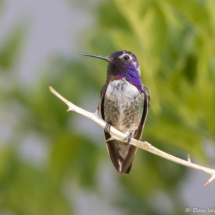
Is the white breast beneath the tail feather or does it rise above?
above

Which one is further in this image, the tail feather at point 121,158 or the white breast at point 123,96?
the white breast at point 123,96

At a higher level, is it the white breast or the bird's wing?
the white breast

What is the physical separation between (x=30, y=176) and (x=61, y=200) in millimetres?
161

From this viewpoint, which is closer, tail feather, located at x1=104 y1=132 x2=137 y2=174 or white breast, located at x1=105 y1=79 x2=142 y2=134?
tail feather, located at x1=104 y1=132 x2=137 y2=174

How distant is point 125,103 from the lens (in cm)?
95

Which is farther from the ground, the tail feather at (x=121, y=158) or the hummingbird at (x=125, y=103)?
the hummingbird at (x=125, y=103)

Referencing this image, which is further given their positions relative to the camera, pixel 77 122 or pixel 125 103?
pixel 77 122

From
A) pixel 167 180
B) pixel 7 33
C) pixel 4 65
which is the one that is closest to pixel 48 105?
pixel 4 65

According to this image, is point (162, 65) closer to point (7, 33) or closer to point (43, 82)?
point (43, 82)

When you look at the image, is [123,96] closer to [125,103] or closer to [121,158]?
[125,103]

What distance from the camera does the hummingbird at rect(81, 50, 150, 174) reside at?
0.81 meters

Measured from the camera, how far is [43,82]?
156cm

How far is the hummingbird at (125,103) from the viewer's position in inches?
31.9

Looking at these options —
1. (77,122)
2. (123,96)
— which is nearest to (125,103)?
(123,96)
